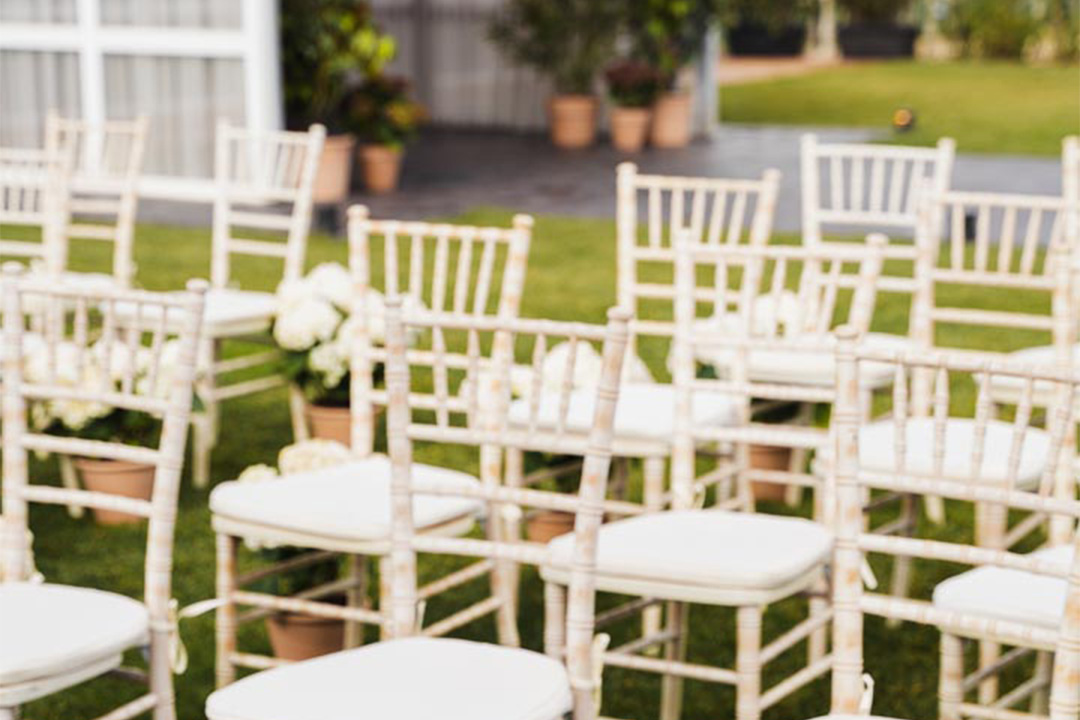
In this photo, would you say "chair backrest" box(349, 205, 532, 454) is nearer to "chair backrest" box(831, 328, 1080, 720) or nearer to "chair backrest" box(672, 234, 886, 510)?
"chair backrest" box(672, 234, 886, 510)

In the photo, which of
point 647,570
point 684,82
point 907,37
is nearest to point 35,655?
point 647,570

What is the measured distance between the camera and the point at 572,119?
14281 mm

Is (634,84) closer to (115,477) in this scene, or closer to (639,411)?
(115,477)

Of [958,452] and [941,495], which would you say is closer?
[941,495]

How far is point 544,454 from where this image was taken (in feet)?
15.2

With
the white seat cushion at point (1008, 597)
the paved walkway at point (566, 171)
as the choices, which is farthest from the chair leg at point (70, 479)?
the paved walkway at point (566, 171)

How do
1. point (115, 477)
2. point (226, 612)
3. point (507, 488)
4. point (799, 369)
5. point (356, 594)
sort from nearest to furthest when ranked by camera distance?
1. point (507, 488)
2. point (226, 612)
3. point (356, 594)
4. point (799, 369)
5. point (115, 477)

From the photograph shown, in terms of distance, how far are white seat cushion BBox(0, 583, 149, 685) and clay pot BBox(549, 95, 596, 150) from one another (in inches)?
448

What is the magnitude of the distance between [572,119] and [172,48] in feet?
12.6

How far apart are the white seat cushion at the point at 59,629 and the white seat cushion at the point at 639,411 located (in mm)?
1259

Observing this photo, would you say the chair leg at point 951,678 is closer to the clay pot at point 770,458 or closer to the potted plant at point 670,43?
the clay pot at point 770,458

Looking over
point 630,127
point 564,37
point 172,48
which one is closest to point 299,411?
point 172,48

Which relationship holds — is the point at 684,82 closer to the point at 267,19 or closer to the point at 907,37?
the point at 267,19

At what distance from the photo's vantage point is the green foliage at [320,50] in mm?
11320
